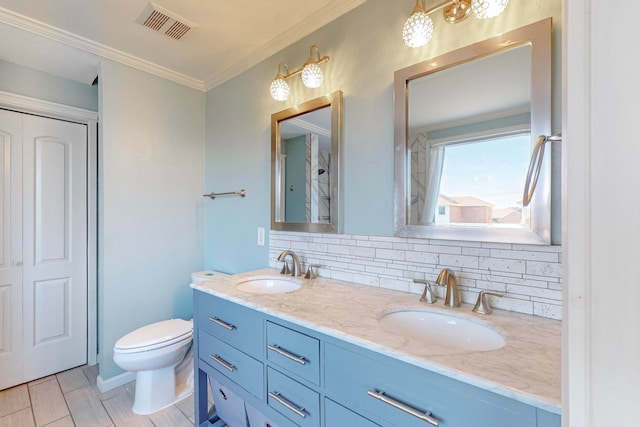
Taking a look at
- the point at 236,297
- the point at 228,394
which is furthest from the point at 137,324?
the point at 236,297

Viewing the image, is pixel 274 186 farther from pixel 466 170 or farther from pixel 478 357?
pixel 478 357

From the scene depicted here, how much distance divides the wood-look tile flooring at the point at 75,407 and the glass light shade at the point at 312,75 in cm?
211

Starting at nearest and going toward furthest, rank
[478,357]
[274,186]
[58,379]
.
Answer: [478,357]
[274,186]
[58,379]

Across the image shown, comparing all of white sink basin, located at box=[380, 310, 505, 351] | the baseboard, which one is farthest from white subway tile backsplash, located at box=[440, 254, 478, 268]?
the baseboard

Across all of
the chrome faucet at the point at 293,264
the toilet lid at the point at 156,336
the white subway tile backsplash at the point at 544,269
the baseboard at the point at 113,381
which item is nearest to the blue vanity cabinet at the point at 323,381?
the toilet lid at the point at 156,336

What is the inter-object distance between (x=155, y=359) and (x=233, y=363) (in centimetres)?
75

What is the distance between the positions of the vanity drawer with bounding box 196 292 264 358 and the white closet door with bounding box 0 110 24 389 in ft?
5.34

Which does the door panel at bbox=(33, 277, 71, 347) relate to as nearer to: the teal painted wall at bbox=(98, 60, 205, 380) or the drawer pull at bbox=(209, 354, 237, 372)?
the teal painted wall at bbox=(98, 60, 205, 380)

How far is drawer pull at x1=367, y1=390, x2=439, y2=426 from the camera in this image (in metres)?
0.75

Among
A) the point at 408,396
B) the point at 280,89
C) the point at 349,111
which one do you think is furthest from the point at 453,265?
the point at 280,89

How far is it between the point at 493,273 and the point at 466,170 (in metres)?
0.42

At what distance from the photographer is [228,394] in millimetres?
1516

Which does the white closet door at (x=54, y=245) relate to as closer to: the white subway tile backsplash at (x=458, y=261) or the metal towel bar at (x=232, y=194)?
the metal towel bar at (x=232, y=194)

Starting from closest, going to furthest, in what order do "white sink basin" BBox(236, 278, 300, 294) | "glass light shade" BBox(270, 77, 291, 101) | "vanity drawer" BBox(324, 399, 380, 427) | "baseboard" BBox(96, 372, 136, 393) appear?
"vanity drawer" BBox(324, 399, 380, 427) → "white sink basin" BBox(236, 278, 300, 294) → "glass light shade" BBox(270, 77, 291, 101) → "baseboard" BBox(96, 372, 136, 393)
